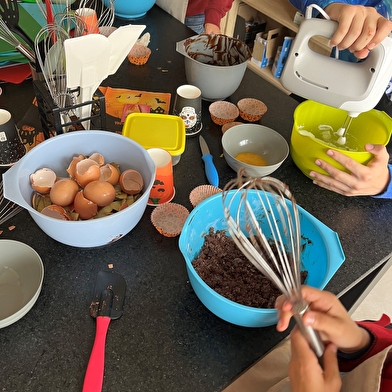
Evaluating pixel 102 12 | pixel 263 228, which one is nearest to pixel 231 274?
pixel 263 228

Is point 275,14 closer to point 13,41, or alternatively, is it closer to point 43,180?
point 13,41

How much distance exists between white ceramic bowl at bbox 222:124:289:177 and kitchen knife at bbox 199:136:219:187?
4 centimetres

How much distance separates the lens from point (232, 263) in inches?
23.1

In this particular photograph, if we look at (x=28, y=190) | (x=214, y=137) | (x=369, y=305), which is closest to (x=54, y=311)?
(x=28, y=190)

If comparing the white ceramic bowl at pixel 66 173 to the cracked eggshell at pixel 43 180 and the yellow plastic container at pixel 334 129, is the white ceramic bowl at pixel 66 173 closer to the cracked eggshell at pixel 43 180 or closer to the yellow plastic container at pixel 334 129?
the cracked eggshell at pixel 43 180

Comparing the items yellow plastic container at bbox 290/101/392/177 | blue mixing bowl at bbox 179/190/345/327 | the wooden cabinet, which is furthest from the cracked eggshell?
the wooden cabinet

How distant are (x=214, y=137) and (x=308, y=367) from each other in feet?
1.67

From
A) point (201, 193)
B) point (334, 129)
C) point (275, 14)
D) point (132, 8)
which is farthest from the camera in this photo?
point (275, 14)

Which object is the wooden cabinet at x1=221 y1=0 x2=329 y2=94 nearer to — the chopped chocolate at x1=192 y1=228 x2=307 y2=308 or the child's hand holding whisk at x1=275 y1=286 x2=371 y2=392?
the chopped chocolate at x1=192 y1=228 x2=307 y2=308

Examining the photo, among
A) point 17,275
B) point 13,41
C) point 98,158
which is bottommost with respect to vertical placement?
point 17,275

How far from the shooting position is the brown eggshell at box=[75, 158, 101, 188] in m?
0.58

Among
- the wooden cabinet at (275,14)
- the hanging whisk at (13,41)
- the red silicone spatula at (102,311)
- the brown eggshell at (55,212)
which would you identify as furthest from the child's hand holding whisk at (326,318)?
the wooden cabinet at (275,14)

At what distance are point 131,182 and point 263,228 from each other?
0.80 feet

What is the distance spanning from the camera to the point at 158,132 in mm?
720
